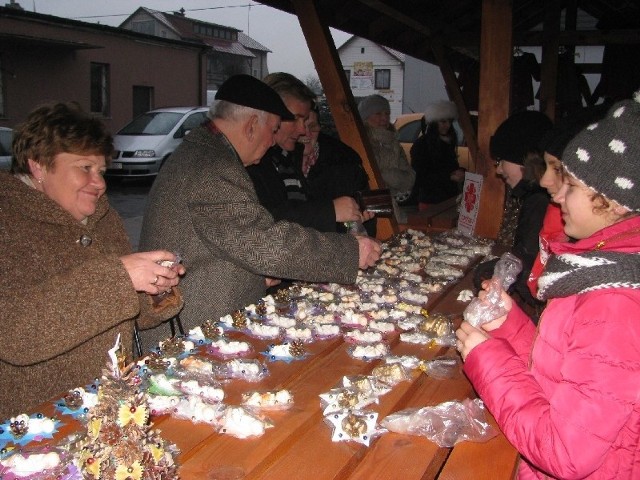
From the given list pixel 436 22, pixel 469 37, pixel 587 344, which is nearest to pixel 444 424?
pixel 587 344

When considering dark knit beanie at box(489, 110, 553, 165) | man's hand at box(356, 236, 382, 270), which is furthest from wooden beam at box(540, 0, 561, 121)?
man's hand at box(356, 236, 382, 270)

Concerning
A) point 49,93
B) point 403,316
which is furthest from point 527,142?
point 49,93

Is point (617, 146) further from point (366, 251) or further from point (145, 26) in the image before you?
point (145, 26)

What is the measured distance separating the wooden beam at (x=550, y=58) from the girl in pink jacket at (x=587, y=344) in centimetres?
660

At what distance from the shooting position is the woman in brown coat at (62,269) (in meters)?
1.85

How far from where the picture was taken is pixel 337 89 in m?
4.62

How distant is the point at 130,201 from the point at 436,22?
8.26 metres

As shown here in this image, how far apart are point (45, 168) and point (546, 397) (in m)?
1.89

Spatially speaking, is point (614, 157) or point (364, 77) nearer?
point (614, 157)

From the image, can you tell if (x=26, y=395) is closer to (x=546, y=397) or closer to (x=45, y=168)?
(x=45, y=168)

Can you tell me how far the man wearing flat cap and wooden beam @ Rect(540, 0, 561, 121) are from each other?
19.4 feet

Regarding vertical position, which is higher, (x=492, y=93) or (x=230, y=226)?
(x=492, y=93)

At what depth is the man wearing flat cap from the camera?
2.50 metres

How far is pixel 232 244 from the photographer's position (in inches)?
97.7
